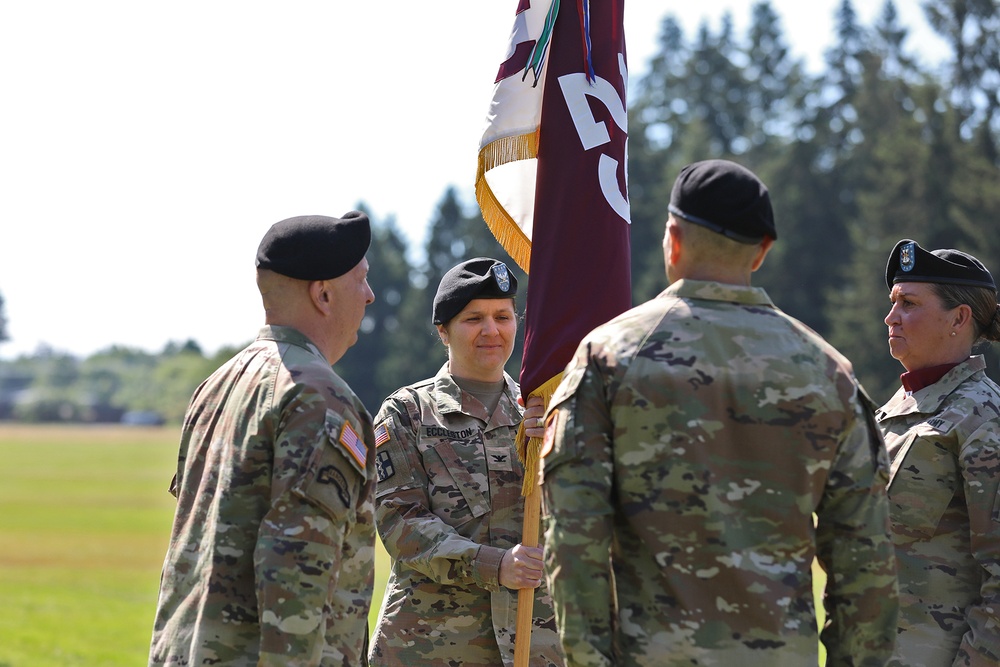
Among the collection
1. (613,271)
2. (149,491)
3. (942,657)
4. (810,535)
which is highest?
(613,271)

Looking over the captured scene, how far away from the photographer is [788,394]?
307cm

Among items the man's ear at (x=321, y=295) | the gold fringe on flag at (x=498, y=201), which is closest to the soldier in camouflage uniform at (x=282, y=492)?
the man's ear at (x=321, y=295)

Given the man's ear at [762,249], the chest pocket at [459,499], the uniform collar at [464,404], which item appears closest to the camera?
the man's ear at [762,249]

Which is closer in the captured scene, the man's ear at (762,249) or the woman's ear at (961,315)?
the man's ear at (762,249)

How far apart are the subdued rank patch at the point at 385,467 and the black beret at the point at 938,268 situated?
2094mm

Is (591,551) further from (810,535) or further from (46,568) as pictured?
(46,568)

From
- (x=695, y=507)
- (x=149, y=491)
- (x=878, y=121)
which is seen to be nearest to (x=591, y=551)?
(x=695, y=507)

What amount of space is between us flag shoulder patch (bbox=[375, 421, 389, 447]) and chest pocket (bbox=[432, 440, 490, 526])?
28 centimetres

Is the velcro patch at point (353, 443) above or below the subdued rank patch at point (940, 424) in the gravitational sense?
above

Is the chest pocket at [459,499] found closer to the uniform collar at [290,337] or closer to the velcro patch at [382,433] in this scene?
the velcro patch at [382,433]

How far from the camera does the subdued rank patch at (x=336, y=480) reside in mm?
3193

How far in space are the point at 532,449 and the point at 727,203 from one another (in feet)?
5.08

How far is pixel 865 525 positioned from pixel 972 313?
1.72 meters

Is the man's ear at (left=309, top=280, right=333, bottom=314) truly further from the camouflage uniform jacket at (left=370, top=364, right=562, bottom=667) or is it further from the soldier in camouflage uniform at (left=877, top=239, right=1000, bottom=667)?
the soldier in camouflage uniform at (left=877, top=239, right=1000, bottom=667)
